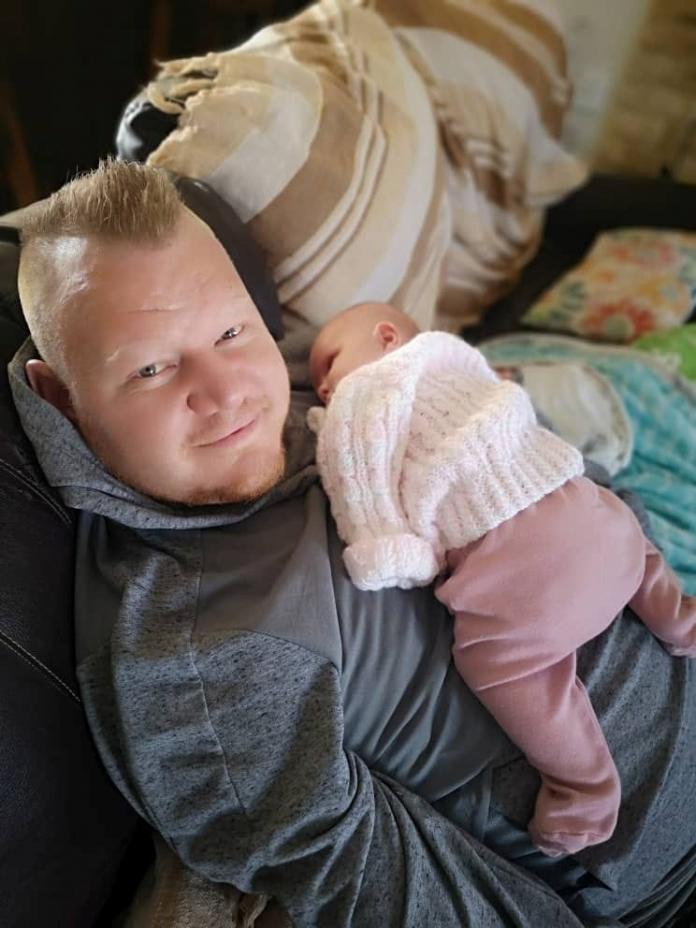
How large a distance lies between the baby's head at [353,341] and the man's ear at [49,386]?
0.36 metres

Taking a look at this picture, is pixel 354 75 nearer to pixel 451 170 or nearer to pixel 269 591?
pixel 451 170

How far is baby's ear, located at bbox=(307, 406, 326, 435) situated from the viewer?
1.04m

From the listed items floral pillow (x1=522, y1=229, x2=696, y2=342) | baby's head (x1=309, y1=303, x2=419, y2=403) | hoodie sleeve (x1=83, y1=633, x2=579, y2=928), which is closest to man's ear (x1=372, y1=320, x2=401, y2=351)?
baby's head (x1=309, y1=303, x2=419, y2=403)

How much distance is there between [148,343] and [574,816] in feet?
2.26

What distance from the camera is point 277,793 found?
2.69 feet

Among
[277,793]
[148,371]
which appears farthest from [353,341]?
[277,793]

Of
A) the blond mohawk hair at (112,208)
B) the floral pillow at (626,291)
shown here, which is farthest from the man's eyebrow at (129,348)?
the floral pillow at (626,291)

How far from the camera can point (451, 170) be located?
1.72m

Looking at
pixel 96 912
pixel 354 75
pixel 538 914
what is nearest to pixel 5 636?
pixel 96 912

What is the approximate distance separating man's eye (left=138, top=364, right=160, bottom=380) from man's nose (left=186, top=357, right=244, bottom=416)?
0.12 ft

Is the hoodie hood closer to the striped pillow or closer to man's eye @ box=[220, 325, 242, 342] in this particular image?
man's eye @ box=[220, 325, 242, 342]

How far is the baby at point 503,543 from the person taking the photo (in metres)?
0.86

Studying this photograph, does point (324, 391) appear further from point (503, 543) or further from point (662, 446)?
point (662, 446)

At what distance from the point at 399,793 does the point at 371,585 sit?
245 millimetres
